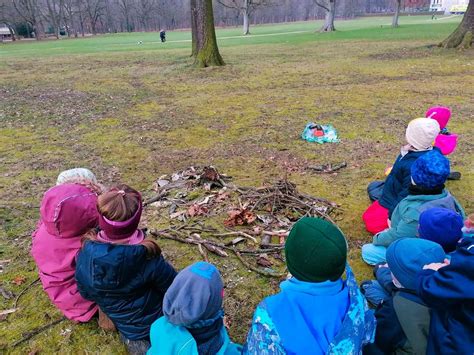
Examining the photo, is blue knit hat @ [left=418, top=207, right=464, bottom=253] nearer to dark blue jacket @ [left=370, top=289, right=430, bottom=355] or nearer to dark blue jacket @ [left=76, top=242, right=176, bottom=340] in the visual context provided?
dark blue jacket @ [left=370, top=289, right=430, bottom=355]

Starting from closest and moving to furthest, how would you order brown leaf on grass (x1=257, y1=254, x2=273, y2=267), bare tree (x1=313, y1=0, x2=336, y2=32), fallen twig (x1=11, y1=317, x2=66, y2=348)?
fallen twig (x1=11, y1=317, x2=66, y2=348), brown leaf on grass (x1=257, y1=254, x2=273, y2=267), bare tree (x1=313, y1=0, x2=336, y2=32)

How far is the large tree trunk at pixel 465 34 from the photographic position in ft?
52.8

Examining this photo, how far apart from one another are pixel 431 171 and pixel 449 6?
327 feet

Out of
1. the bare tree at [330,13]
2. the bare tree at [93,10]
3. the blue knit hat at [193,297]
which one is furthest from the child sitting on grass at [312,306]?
the bare tree at [93,10]

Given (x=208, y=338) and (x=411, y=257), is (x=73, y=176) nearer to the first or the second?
(x=208, y=338)

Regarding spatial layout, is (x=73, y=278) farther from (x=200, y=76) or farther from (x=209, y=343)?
(x=200, y=76)

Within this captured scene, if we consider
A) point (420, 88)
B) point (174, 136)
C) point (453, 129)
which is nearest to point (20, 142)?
point (174, 136)

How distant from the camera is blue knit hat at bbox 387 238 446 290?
2.30 meters

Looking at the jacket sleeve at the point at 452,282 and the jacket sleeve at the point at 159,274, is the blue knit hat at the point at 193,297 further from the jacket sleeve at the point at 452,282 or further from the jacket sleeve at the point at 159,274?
the jacket sleeve at the point at 452,282

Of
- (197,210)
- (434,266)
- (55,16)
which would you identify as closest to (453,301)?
(434,266)

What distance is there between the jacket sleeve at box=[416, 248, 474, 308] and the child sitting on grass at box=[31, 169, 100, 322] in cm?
220

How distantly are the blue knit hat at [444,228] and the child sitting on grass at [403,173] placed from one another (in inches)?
40.5

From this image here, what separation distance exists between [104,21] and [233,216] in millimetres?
84870

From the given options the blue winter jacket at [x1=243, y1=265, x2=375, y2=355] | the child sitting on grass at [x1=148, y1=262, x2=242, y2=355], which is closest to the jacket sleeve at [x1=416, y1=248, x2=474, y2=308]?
the blue winter jacket at [x1=243, y1=265, x2=375, y2=355]
